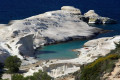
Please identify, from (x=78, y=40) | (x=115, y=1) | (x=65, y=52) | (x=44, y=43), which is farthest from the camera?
(x=115, y=1)

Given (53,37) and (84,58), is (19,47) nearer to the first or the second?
(84,58)

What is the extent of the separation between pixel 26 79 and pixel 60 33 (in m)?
42.2

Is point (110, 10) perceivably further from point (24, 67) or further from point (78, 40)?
point (24, 67)

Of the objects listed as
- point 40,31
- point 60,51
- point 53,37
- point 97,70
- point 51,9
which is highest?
point 51,9

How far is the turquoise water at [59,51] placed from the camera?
182ft

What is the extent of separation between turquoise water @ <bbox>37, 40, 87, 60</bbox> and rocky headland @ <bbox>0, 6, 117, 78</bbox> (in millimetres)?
1396

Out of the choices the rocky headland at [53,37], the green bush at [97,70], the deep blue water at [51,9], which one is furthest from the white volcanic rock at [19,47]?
the green bush at [97,70]

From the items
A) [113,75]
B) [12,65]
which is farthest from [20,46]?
[113,75]

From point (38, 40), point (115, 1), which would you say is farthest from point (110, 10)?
point (38, 40)

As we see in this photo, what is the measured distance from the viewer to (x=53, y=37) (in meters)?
67.1

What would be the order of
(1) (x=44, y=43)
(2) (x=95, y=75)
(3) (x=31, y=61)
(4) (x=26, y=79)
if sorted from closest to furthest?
1. (2) (x=95, y=75)
2. (4) (x=26, y=79)
3. (3) (x=31, y=61)
4. (1) (x=44, y=43)

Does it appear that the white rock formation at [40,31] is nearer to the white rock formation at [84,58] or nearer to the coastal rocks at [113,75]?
the white rock formation at [84,58]

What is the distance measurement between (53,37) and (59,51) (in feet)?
28.7

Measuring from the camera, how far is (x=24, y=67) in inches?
1927
